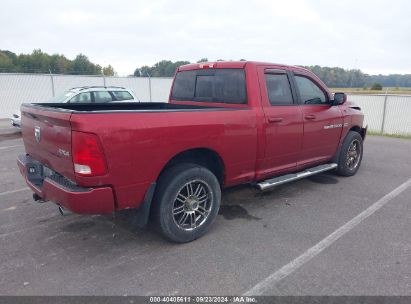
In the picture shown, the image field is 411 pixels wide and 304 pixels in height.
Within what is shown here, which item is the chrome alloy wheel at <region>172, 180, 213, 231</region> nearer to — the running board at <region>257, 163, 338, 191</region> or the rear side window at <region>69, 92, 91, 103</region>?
the running board at <region>257, 163, 338, 191</region>

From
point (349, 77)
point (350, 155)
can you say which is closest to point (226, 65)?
point (350, 155)

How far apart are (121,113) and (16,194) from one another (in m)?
3.37

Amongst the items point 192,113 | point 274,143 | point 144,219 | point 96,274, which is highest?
point 192,113

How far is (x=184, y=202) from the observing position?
363 centimetres

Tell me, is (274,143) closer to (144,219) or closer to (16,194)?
(144,219)

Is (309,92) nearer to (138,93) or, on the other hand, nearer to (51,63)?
(138,93)

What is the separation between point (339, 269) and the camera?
10.1 ft

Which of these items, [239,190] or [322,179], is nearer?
[239,190]

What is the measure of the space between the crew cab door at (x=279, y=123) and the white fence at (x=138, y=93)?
1056 cm

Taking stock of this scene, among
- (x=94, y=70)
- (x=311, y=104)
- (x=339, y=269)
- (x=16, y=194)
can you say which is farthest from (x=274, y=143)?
(x=94, y=70)

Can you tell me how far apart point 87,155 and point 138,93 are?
66.4 ft

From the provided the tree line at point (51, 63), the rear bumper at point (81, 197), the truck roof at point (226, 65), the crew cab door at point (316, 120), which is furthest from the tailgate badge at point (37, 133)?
the tree line at point (51, 63)

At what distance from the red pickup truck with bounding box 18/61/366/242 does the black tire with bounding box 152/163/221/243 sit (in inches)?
0.4

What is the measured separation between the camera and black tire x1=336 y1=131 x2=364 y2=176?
586 cm
